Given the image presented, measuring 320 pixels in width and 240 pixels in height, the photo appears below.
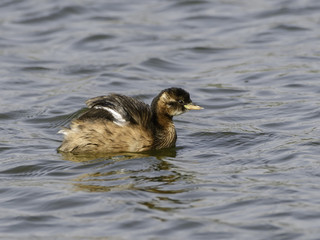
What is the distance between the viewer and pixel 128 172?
30.0ft

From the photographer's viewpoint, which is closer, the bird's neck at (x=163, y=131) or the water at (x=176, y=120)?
the water at (x=176, y=120)

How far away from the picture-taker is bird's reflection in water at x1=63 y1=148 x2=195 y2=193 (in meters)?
8.59

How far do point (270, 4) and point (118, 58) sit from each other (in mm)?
4936

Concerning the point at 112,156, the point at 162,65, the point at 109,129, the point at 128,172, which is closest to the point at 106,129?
the point at 109,129

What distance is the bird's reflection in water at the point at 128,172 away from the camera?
8586 millimetres

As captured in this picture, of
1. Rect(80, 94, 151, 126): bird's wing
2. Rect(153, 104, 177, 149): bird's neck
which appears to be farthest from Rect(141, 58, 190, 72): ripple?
Rect(80, 94, 151, 126): bird's wing

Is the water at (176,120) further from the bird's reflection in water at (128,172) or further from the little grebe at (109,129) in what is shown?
the little grebe at (109,129)

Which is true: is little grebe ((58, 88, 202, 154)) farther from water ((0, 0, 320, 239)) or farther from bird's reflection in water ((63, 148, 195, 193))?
water ((0, 0, 320, 239))

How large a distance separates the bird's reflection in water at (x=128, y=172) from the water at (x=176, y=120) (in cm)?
2

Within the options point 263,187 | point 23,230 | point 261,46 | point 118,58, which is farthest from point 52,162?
point 261,46

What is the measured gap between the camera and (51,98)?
1284 cm

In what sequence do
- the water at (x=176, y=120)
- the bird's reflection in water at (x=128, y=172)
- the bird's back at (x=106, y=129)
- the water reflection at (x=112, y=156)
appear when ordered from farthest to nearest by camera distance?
the bird's back at (x=106, y=129)
the water reflection at (x=112, y=156)
the bird's reflection in water at (x=128, y=172)
the water at (x=176, y=120)

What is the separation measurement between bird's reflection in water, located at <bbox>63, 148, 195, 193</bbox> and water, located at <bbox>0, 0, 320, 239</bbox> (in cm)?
2

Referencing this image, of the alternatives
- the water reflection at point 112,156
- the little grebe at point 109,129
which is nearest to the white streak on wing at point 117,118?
the little grebe at point 109,129
